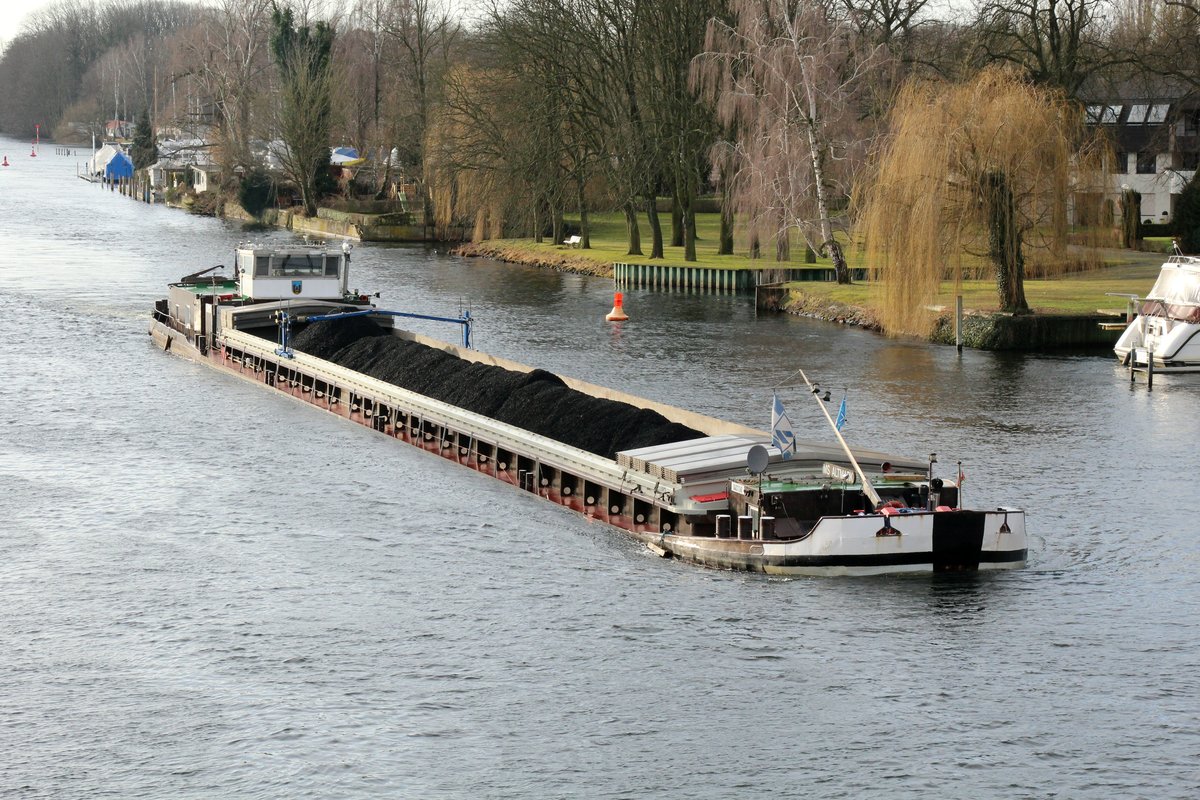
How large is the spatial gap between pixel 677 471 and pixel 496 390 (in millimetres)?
10276

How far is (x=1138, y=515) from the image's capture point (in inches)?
1282

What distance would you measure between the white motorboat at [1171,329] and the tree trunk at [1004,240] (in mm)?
4856

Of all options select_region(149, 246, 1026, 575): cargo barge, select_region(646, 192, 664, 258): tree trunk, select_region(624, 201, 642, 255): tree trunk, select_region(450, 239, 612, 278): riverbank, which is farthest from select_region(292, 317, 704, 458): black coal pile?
select_region(624, 201, 642, 255): tree trunk

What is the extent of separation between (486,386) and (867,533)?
14343mm

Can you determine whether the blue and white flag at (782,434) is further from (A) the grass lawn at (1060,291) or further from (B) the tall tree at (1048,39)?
(B) the tall tree at (1048,39)

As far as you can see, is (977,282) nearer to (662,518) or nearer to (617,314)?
(617,314)

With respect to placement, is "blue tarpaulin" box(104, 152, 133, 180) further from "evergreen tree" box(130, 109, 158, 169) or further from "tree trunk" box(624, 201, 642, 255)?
"tree trunk" box(624, 201, 642, 255)

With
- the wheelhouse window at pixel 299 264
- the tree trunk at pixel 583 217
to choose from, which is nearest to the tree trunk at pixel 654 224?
the tree trunk at pixel 583 217

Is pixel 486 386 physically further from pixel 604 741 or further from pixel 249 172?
pixel 249 172

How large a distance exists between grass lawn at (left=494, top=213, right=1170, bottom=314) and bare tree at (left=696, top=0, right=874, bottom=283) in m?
3.11

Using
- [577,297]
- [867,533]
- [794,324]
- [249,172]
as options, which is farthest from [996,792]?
[249,172]

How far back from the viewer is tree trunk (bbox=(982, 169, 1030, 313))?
55.1 metres

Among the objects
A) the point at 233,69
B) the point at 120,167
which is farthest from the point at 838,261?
the point at 120,167

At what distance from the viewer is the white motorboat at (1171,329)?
168 feet
